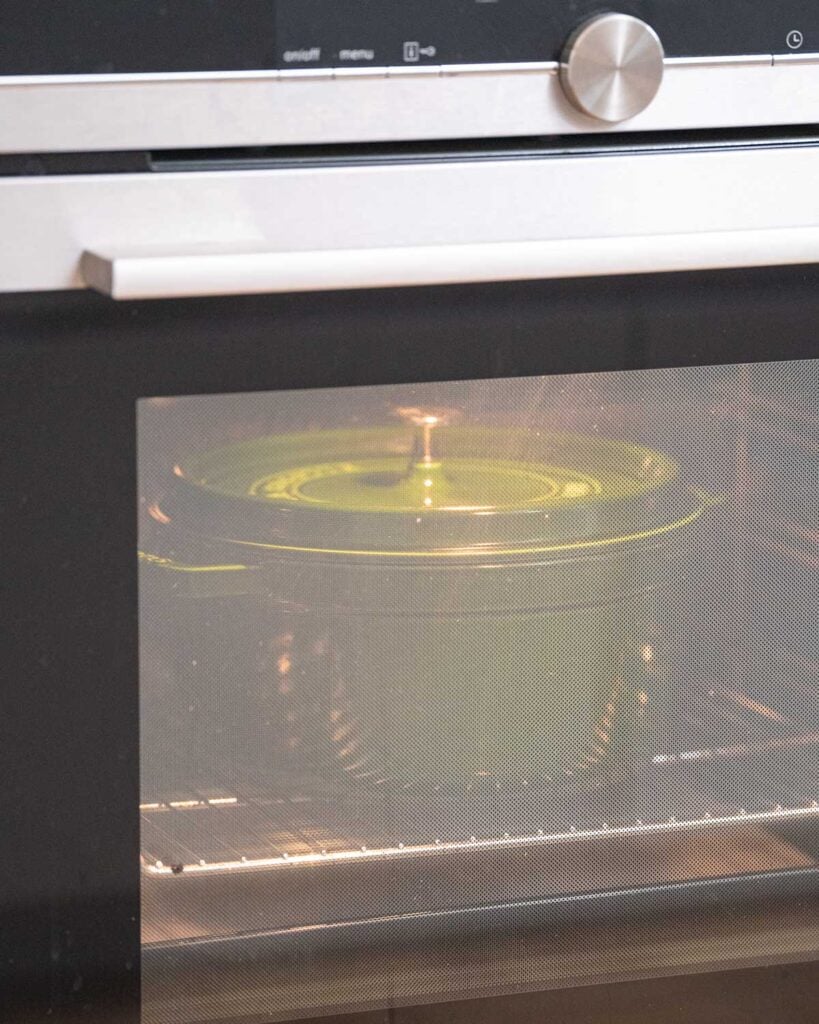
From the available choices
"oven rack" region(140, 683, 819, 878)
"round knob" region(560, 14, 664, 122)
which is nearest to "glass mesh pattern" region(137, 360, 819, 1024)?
"oven rack" region(140, 683, 819, 878)

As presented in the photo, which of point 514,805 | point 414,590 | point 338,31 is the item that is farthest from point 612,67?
point 514,805

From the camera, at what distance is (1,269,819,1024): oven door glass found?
0.69m

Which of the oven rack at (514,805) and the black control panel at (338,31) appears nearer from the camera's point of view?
the black control panel at (338,31)

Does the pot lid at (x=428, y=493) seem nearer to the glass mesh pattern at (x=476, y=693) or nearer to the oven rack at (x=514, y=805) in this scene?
the glass mesh pattern at (x=476, y=693)

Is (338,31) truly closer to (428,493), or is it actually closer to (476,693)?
(428,493)

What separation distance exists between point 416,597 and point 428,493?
5 centimetres

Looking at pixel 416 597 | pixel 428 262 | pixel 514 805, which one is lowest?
pixel 514 805

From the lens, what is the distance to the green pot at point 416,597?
0.72 metres

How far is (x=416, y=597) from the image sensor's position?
29.7 inches

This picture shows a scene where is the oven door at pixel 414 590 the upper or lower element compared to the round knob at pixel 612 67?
lower

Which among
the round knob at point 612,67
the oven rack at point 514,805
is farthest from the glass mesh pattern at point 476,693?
the round knob at point 612,67

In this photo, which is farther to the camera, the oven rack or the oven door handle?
the oven rack

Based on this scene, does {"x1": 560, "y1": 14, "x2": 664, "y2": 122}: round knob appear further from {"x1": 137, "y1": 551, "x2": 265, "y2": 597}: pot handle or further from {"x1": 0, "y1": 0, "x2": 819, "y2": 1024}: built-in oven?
{"x1": 137, "y1": 551, "x2": 265, "y2": 597}: pot handle

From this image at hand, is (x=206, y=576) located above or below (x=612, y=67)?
below
